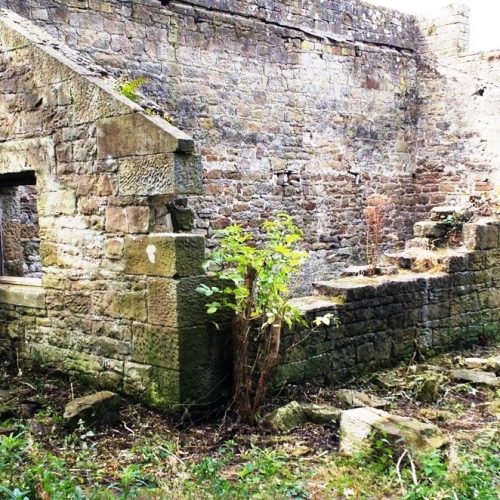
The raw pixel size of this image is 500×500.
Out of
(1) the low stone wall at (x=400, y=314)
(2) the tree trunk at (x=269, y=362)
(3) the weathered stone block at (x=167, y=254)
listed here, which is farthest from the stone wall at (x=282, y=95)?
(2) the tree trunk at (x=269, y=362)

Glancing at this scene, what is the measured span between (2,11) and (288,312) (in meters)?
4.05

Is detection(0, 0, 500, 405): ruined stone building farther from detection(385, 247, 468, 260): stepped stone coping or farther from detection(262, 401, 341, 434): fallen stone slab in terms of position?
detection(262, 401, 341, 434): fallen stone slab

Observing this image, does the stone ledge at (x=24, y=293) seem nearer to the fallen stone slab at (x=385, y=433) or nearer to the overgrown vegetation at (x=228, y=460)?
the overgrown vegetation at (x=228, y=460)

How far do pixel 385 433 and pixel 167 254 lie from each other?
195cm

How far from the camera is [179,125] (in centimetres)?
925

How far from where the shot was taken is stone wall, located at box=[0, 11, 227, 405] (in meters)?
4.93

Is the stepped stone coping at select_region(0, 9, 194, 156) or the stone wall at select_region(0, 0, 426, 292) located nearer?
the stepped stone coping at select_region(0, 9, 194, 156)

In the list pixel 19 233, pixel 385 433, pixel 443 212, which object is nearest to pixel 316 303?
pixel 385 433

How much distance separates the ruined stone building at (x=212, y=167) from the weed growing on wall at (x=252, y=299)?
193 millimetres

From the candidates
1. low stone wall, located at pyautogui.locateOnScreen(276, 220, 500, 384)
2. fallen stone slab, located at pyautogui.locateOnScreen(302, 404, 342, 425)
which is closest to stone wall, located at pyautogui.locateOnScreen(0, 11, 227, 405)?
fallen stone slab, located at pyautogui.locateOnScreen(302, 404, 342, 425)

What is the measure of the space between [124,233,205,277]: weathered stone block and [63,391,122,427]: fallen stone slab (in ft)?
3.19

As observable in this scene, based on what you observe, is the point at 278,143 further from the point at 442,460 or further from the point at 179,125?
the point at 442,460

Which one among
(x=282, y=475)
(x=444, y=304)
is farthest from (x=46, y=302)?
(x=444, y=304)

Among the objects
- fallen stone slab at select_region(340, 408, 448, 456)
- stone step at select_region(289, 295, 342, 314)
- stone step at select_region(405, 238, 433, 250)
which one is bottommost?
fallen stone slab at select_region(340, 408, 448, 456)
